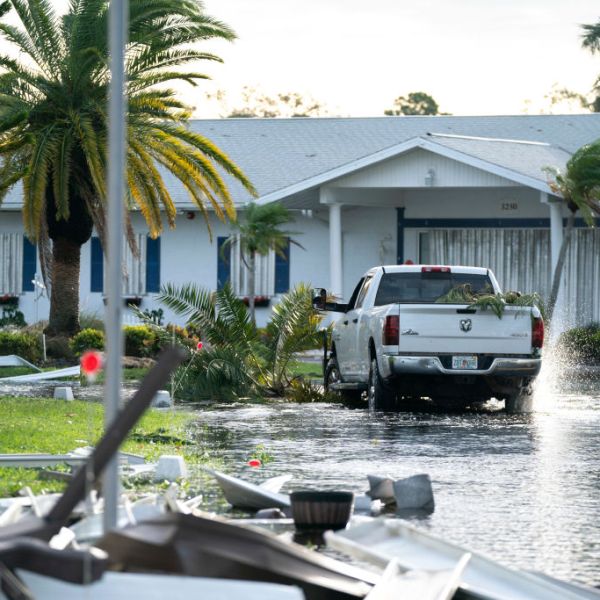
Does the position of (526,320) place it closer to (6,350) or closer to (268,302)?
(6,350)

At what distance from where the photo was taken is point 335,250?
32.0m

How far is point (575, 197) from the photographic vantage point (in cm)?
2959

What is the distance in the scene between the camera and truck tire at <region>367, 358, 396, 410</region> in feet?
60.8

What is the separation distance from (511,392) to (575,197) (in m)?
11.6

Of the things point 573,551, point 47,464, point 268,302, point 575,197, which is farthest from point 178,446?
point 268,302

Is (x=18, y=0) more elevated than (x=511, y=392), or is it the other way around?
(x=18, y=0)

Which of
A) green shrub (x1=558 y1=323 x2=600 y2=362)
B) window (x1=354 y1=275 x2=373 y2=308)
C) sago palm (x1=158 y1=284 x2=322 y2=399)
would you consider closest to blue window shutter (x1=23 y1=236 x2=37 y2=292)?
green shrub (x1=558 y1=323 x2=600 y2=362)

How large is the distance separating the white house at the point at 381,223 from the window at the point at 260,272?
0.11 feet

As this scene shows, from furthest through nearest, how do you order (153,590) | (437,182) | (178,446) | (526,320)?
(437,182) → (526,320) → (178,446) → (153,590)

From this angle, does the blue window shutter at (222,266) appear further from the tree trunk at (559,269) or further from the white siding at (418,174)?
the tree trunk at (559,269)

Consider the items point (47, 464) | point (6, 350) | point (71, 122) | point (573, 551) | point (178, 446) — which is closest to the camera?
point (573, 551)

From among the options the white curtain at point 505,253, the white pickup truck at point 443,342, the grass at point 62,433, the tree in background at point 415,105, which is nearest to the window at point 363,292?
the white pickup truck at point 443,342

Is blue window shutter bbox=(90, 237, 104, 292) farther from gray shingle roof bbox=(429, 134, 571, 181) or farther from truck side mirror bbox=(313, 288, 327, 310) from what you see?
truck side mirror bbox=(313, 288, 327, 310)

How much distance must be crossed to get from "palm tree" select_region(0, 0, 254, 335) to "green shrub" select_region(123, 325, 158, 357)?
7.26 ft
